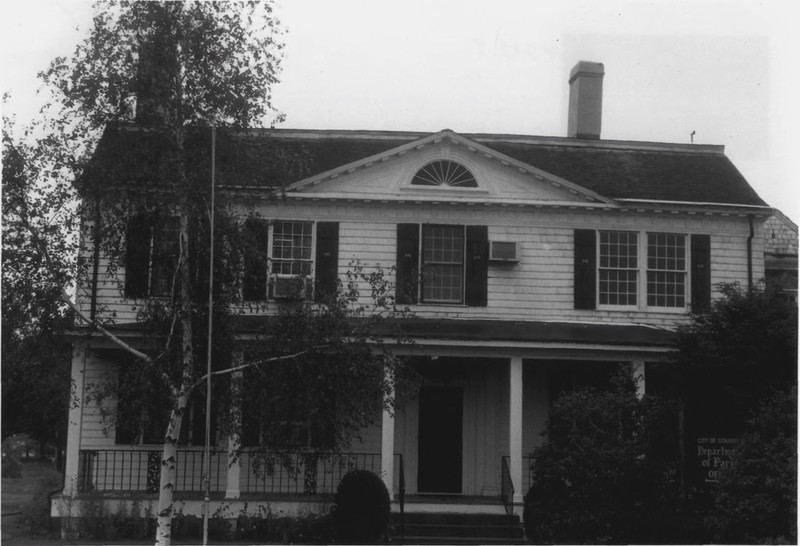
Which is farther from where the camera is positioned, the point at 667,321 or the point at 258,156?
the point at 667,321

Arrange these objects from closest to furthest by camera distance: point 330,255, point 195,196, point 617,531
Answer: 1. point 195,196
2. point 617,531
3. point 330,255

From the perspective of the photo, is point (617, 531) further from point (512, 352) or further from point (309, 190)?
point (309, 190)

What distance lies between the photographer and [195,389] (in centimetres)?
1470

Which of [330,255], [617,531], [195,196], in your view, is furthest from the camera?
[330,255]

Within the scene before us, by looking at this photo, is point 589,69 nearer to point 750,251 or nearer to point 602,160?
point 602,160

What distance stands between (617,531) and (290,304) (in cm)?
607

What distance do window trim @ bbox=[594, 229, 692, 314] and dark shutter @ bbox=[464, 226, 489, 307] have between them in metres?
2.15

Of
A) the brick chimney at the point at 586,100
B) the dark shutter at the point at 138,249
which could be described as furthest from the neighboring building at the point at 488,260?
the dark shutter at the point at 138,249

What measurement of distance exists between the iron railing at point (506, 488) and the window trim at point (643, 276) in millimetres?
3614

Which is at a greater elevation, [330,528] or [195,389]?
[195,389]

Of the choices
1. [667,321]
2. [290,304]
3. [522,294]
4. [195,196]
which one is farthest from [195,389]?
[667,321]

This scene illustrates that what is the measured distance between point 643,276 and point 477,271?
324cm

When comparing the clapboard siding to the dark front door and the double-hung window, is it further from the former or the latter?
the dark front door

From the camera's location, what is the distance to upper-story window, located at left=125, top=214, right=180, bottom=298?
48.6 feet
